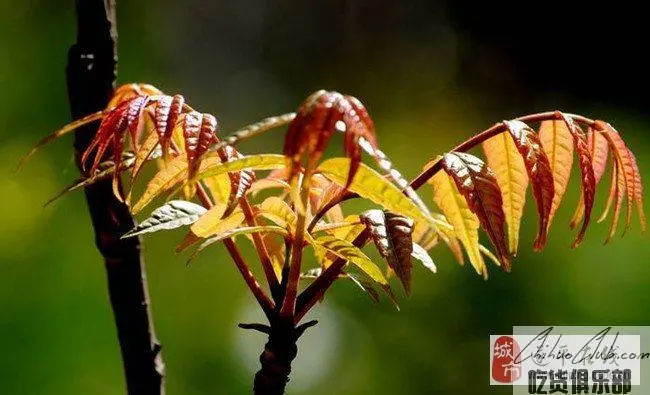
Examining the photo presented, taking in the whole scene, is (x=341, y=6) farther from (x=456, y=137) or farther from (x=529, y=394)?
(x=529, y=394)

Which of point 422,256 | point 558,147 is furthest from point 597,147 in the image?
point 422,256

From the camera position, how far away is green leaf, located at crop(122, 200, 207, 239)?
1.45ft

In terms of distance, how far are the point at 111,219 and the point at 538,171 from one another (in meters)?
0.26

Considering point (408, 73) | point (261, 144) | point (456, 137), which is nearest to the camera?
point (261, 144)

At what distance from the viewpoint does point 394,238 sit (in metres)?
A: 0.42

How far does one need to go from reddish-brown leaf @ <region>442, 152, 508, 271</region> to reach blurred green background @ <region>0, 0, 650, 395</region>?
101 centimetres

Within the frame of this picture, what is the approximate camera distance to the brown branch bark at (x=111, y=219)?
500 mm

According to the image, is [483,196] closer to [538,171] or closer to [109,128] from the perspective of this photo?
[538,171]

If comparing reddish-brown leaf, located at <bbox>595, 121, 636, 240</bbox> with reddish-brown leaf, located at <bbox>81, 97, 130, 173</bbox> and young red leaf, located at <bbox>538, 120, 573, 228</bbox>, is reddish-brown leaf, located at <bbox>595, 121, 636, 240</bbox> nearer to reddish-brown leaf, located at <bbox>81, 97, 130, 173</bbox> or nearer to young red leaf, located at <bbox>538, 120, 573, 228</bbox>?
young red leaf, located at <bbox>538, 120, 573, 228</bbox>

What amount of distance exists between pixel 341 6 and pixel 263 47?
27 centimetres

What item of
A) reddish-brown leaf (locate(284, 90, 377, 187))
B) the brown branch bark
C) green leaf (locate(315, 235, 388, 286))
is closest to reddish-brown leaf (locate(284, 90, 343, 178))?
reddish-brown leaf (locate(284, 90, 377, 187))

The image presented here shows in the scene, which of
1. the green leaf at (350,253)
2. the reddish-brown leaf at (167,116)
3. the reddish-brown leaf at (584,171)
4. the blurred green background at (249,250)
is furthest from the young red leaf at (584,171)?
the blurred green background at (249,250)

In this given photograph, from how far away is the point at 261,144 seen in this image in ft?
5.50

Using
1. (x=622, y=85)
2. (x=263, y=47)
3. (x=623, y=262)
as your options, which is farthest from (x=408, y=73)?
(x=623, y=262)
